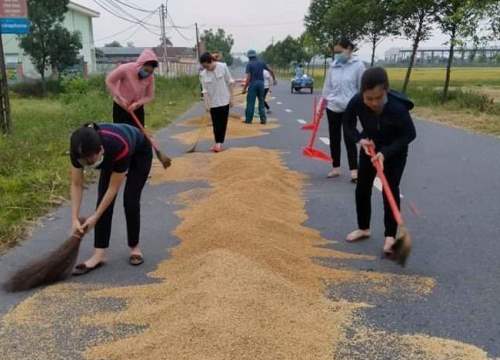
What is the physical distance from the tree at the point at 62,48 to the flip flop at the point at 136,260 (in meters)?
33.9

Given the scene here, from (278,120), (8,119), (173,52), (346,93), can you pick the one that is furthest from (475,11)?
(173,52)

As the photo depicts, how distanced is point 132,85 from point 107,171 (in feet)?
10.00

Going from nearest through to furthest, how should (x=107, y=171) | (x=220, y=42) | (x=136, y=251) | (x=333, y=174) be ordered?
(x=107, y=171)
(x=136, y=251)
(x=333, y=174)
(x=220, y=42)

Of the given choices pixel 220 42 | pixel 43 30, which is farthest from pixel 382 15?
Answer: pixel 220 42

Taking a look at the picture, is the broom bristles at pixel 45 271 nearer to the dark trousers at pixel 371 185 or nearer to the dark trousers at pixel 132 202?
the dark trousers at pixel 132 202

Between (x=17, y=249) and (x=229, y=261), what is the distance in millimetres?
2136

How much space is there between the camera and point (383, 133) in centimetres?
461

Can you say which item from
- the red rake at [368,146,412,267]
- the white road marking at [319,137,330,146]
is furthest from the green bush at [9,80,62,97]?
the red rake at [368,146,412,267]

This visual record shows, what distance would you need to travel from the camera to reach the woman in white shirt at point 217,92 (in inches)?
391

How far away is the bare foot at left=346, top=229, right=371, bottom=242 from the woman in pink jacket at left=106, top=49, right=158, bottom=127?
325 centimetres

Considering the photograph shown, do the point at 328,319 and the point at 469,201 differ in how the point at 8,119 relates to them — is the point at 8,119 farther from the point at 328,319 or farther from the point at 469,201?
the point at 328,319

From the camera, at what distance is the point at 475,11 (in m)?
17.6

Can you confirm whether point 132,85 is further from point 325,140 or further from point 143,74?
point 325,140

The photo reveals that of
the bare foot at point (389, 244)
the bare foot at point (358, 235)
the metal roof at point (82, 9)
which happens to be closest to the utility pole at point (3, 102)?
the bare foot at point (358, 235)
